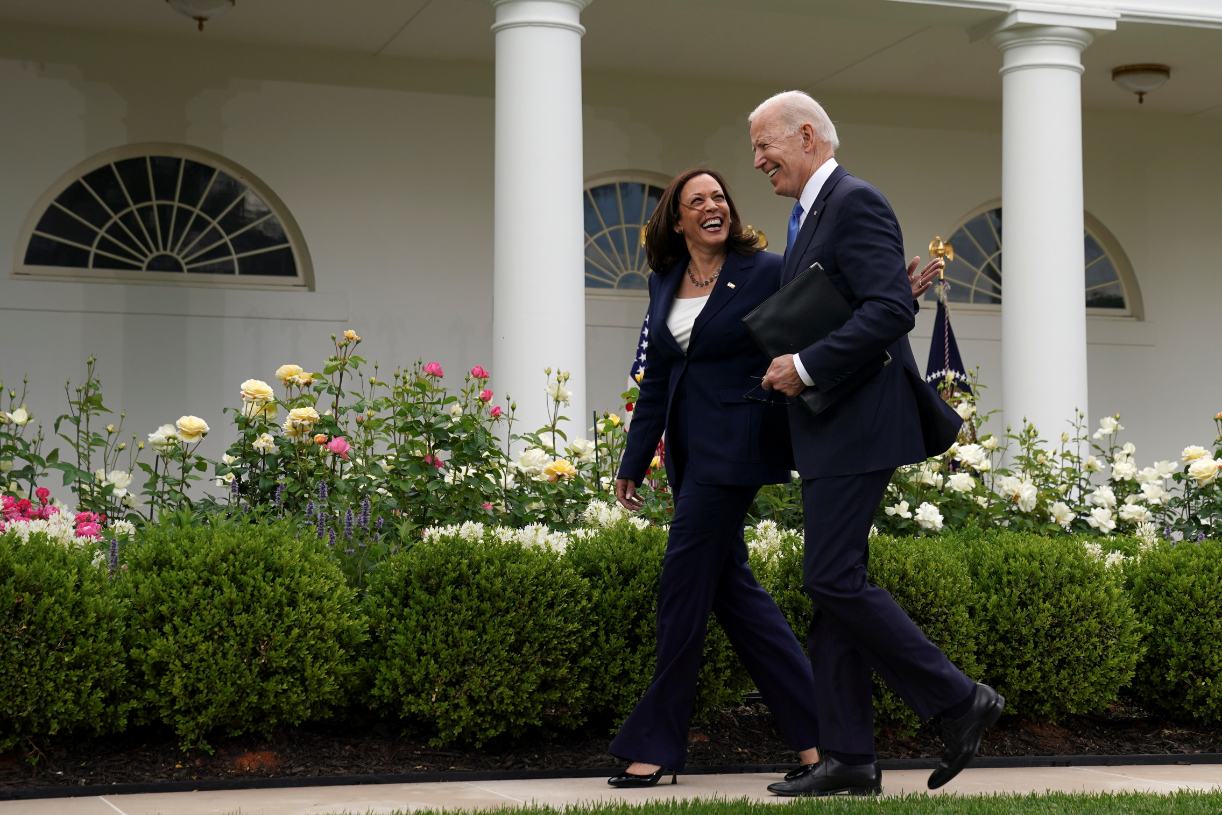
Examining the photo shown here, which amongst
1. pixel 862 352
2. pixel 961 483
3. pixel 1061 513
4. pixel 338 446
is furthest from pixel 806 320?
pixel 1061 513

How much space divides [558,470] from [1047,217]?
5.51 m

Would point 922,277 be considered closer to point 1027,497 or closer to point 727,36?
point 1027,497

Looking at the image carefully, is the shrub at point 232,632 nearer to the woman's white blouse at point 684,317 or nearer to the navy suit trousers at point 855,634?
the woman's white blouse at point 684,317

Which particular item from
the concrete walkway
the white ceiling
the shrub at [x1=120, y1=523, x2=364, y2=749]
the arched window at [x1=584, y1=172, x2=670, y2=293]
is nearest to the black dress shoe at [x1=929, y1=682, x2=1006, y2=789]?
the concrete walkway

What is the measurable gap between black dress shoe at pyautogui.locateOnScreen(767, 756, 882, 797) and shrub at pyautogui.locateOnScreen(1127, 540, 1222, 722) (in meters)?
1.67

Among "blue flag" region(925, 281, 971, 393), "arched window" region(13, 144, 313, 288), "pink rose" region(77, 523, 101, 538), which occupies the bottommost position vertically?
"pink rose" region(77, 523, 101, 538)

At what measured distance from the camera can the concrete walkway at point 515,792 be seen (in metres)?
3.27

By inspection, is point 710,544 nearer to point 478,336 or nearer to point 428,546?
point 428,546

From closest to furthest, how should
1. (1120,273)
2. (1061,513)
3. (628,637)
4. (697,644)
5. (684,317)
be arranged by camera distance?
(697,644)
(684,317)
(628,637)
(1061,513)
(1120,273)

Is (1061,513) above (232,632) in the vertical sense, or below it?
above

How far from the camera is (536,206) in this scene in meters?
7.83

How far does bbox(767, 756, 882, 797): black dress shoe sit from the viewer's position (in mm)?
3473

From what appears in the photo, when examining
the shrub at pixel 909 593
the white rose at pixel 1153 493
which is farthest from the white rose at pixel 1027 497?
the shrub at pixel 909 593

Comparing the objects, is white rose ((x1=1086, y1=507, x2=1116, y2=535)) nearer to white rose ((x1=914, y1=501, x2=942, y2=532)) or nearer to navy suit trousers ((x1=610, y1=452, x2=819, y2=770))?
white rose ((x1=914, y1=501, x2=942, y2=532))
